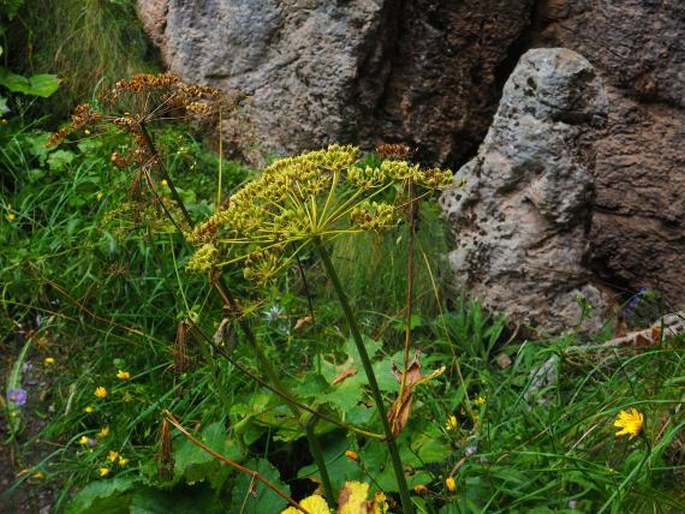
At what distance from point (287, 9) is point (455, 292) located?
6.43 feet

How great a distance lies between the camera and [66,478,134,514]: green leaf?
2.59m

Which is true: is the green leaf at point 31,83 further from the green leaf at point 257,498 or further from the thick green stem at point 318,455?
the thick green stem at point 318,455

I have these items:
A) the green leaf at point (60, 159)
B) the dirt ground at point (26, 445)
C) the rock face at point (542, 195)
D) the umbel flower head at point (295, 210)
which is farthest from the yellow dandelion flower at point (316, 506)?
the green leaf at point (60, 159)

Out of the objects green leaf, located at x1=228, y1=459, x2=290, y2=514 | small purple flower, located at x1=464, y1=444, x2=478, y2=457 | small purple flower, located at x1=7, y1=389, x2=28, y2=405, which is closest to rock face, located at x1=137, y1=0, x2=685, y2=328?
small purple flower, located at x1=464, y1=444, x2=478, y2=457

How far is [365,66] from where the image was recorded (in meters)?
5.28

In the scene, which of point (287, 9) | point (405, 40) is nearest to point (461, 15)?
point (405, 40)

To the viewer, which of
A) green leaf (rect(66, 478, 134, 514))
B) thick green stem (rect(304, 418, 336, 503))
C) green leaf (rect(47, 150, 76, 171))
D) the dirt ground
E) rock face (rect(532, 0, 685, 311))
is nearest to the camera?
thick green stem (rect(304, 418, 336, 503))

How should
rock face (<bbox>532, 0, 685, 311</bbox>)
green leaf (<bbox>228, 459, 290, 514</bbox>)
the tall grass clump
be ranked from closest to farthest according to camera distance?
green leaf (<bbox>228, 459, 290, 514</bbox>) < rock face (<bbox>532, 0, 685, 311</bbox>) < the tall grass clump

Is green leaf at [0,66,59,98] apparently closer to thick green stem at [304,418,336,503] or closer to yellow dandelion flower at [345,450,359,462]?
yellow dandelion flower at [345,450,359,462]

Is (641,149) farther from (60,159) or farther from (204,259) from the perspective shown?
(204,259)

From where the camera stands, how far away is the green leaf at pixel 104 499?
102 inches

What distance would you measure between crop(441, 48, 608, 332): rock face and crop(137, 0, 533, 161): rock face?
85 centimetres

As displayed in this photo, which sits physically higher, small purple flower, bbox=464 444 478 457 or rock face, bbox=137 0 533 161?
rock face, bbox=137 0 533 161

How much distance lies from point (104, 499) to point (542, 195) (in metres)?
2.56
